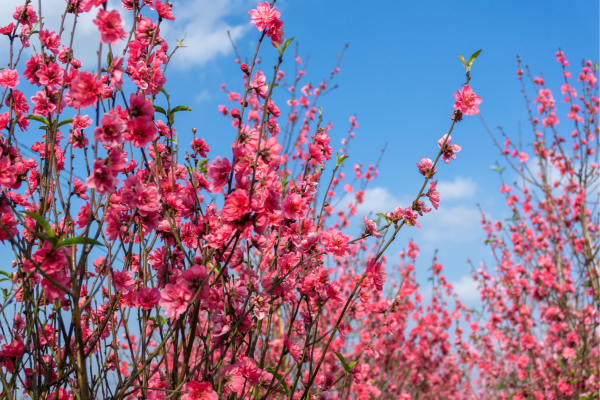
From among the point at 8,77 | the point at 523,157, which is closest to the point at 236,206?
the point at 8,77

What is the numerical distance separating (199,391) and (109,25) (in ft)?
4.22

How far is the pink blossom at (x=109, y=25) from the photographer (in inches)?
50.8

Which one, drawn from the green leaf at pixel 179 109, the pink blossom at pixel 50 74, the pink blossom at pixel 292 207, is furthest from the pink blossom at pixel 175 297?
the pink blossom at pixel 50 74

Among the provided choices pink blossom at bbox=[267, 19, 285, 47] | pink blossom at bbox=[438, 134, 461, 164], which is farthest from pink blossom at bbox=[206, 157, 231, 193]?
pink blossom at bbox=[438, 134, 461, 164]

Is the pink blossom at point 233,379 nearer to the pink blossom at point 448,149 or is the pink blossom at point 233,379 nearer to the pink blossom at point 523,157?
the pink blossom at point 448,149

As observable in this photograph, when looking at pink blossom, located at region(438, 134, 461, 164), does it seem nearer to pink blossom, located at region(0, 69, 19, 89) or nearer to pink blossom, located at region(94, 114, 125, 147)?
pink blossom, located at region(94, 114, 125, 147)

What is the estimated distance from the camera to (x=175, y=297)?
1.40 metres

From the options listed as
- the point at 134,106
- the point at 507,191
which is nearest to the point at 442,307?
the point at 507,191

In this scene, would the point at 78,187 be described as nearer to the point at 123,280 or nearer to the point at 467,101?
the point at 123,280

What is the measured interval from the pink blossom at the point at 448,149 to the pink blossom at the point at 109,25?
4.63 ft

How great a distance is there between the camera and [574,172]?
574 centimetres

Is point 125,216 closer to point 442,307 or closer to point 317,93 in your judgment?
point 317,93

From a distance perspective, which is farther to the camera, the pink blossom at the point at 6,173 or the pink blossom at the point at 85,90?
the pink blossom at the point at 6,173

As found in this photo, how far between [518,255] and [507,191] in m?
1.10
